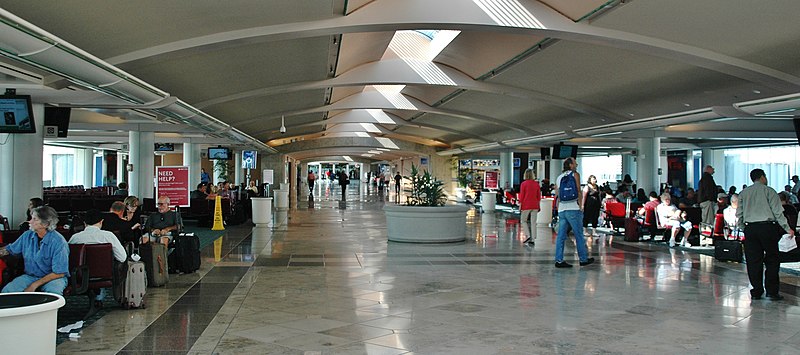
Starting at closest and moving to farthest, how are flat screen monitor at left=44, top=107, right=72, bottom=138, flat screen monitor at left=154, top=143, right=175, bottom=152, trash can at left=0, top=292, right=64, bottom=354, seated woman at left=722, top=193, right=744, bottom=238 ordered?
trash can at left=0, top=292, right=64, bottom=354, seated woman at left=722, top=193, right=744, bottom=238, flat screen monitor at left=44, top=107, right=72, bottom=138, flat screen monitor at left=154, top=143, right=175, bottom=152

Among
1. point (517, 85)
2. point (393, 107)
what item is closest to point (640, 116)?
point (517, 85)

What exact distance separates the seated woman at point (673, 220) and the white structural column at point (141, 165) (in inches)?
651

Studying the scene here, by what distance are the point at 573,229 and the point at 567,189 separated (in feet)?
2.12

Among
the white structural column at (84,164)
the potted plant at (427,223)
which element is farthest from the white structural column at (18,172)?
the white structural column at (84,164)

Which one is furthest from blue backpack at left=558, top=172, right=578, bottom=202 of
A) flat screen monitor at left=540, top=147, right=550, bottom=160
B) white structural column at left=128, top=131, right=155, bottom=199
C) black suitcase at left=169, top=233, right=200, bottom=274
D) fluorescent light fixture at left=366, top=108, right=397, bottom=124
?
flat screen monitor at left=540, top=147, right=550, bottom=160

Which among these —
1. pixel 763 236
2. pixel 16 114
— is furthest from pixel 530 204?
pixel 16 114

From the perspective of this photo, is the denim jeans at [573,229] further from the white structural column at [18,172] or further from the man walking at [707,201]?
the white structural column at [18,172]

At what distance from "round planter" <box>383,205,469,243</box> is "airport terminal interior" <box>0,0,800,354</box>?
0.05 metres

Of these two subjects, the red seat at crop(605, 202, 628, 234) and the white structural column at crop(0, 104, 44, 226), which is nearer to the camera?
the white structural column at crop(0, 104, 44, 226)

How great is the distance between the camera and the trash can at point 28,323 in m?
4.26

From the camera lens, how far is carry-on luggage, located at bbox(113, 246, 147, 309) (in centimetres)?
773

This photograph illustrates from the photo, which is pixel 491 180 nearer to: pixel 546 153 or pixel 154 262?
pixel 546 153

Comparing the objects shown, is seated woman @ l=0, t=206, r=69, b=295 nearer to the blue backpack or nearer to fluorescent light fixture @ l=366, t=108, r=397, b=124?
the blue backpack

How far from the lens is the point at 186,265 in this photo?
1033 centimetres
